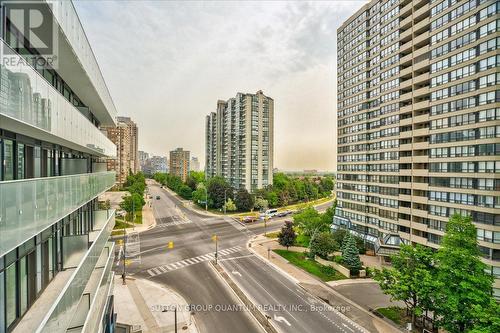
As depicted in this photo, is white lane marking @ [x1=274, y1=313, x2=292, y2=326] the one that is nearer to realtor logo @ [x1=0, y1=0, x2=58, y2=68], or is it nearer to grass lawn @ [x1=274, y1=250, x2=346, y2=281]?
grass lawn @ [x1=274, y1=250, x2=346, y2=281]

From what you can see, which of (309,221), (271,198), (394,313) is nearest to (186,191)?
(271,198)

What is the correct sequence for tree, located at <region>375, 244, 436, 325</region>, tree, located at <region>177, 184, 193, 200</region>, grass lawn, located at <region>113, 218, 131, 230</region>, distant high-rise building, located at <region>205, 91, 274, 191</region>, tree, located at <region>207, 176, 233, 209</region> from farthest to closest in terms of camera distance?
tree, located at <region>177, 184, 193, 200</region> → distant high-rise building, located at <region>205, 91, 274, 191</region> → tree, located at <region>207, 176, 233, 209</region> → grass lawn, located at <region>113, 218, 131, 230</region> → tree, located at <region>375, 244, 436, 325</region>

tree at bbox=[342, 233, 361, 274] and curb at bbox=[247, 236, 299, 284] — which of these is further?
tree at bbox=[342, 233, 361, 274]

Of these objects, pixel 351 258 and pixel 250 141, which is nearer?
pixel 351 258

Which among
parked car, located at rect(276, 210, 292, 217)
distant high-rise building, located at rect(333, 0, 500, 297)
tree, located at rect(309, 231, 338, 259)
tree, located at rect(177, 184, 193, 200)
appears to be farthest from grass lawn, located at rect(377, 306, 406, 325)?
tree, located at rect(177, 184, 193, 200)

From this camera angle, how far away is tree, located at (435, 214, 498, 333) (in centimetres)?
1814

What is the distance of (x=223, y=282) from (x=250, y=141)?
6104cm

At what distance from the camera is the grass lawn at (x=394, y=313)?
23.8m

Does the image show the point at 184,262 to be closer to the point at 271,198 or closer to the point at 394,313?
the point at 394,313

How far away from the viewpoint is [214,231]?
53812 millimetres

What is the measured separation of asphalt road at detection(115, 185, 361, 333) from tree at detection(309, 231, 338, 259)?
7.62 metres

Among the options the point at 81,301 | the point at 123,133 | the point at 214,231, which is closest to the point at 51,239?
the point at 81,301

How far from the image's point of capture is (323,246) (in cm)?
3734

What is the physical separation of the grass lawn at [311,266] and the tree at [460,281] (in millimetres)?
14114
